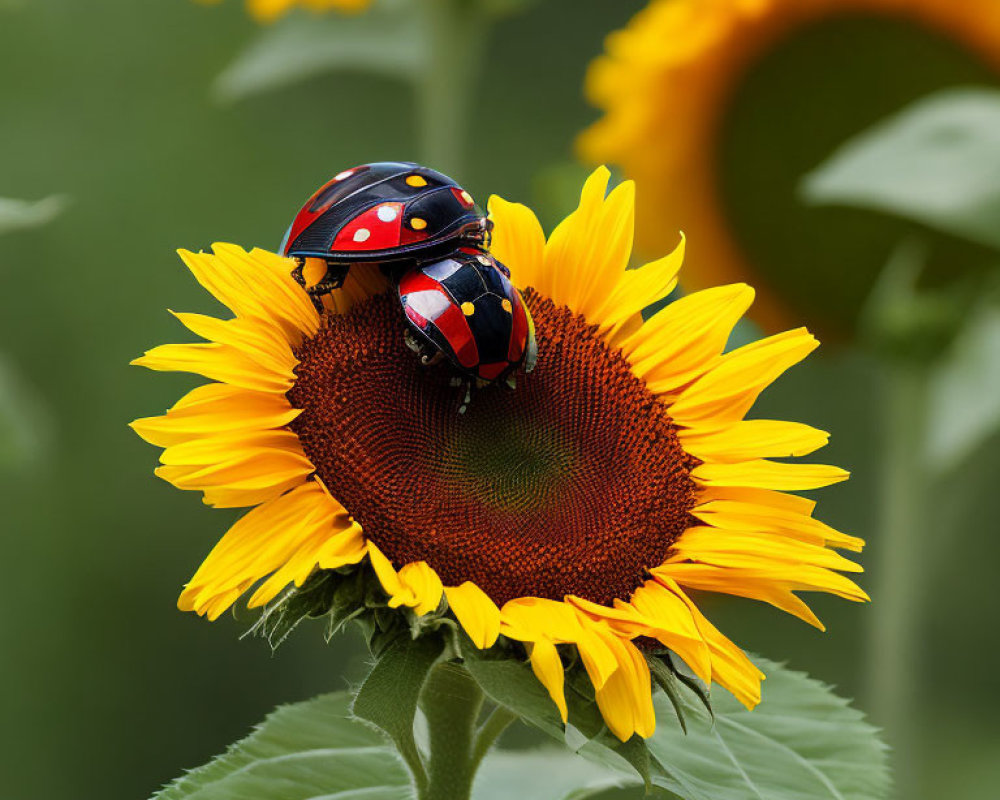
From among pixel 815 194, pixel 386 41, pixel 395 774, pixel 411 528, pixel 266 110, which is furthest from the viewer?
pixel 266 110

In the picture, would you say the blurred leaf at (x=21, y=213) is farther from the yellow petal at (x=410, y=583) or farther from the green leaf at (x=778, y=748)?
the green leaf at (x=778, y=748)

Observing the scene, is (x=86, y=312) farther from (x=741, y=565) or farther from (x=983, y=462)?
(x=741, y=565)

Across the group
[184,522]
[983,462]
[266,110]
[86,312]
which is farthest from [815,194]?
[266,110]

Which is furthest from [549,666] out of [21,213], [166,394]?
[166,394]

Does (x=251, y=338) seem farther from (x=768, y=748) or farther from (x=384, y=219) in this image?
(x=768, y=748)

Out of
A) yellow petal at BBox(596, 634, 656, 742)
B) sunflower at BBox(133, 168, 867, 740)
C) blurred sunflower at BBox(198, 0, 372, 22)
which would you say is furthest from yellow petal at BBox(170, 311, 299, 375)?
blurred sunflower at BBox(198, 0, 372, 22)

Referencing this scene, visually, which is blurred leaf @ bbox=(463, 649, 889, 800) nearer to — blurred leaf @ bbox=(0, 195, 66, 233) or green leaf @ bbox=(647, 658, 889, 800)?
green leaf @ bbox=(647, 658, 889, 800)

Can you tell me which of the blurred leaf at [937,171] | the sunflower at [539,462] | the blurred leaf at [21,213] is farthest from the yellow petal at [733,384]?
the blurred leaf at [937,171]
